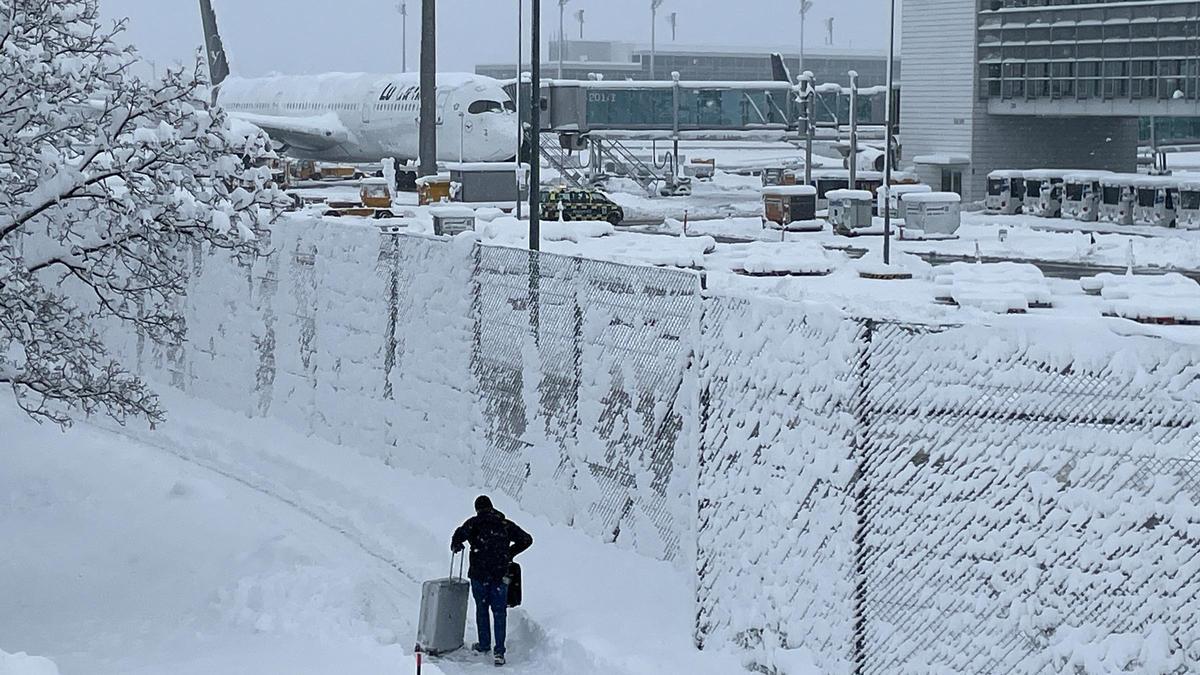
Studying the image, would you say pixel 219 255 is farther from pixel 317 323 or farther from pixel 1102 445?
pixel 1102 445

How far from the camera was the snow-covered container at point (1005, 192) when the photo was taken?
6275 centimetres

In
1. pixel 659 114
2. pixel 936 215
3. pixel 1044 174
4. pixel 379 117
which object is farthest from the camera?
pixel 659 114

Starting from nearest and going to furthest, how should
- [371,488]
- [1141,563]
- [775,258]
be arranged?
[1141,563] < [371,488] < [775,258]

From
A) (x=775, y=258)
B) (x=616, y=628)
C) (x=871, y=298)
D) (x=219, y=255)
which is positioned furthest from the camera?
(x=775, y=258)

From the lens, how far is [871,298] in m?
A: 32.0

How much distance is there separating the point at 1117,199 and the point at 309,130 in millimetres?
36127

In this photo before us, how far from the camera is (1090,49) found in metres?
63.7

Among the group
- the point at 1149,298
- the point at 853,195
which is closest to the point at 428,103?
the point at 853,195

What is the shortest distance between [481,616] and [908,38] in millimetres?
61494

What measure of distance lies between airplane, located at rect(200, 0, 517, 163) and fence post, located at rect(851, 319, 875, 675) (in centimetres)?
6009

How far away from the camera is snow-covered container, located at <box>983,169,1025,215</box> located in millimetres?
62750

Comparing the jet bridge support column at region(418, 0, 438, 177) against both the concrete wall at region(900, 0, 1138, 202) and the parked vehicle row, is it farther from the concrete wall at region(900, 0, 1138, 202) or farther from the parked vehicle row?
the parked vehicle row

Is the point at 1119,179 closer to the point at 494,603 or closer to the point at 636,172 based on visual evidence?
the point at 636,172

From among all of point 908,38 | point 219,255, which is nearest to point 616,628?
point 219,255
